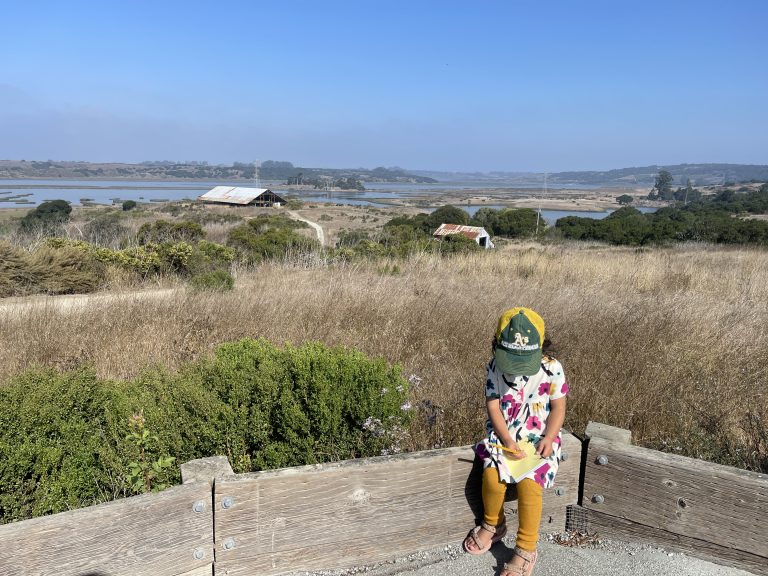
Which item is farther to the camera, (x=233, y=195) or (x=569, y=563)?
(x=233, y=195)

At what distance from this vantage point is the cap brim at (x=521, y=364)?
267 cm

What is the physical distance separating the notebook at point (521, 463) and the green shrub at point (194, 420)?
2.57ft

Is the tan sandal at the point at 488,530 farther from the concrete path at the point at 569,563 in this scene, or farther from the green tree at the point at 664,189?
the green tree at the point at 664,189

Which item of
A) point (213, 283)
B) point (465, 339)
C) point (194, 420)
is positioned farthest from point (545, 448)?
point (213, 283)

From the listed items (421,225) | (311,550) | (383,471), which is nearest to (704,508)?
(383,471)

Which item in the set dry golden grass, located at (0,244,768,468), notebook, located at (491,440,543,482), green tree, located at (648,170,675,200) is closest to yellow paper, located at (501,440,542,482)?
notebook, located at (491,440,543,482)

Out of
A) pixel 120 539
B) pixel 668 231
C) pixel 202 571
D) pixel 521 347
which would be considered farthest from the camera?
pixel 668 231

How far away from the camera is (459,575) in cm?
271

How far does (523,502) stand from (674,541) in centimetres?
79

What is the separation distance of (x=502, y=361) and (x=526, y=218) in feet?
153

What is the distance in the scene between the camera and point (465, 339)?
226 inches

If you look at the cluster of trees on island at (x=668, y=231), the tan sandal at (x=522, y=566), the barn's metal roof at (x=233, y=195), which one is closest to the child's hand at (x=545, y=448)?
the tan sandal at (x=522, y=566)

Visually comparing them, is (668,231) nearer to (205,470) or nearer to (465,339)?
(465,339)

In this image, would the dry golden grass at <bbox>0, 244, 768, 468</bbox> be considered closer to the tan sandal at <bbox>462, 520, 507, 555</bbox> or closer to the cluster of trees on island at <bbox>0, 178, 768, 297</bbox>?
the tan sandal at <bbox>462, 520, 507, 555</bbox>
